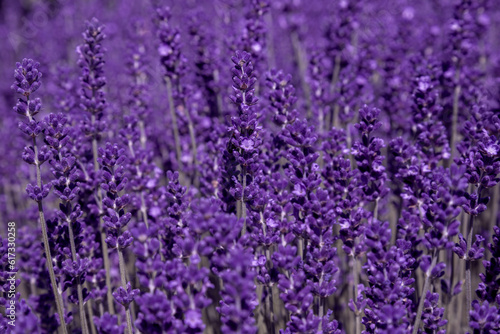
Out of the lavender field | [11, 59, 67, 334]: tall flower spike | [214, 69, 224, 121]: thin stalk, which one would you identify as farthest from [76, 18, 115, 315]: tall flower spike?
[214, 69, 224, 121]: thin stalk

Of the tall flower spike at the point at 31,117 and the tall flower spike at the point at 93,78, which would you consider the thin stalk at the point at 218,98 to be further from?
the tall flower spike at the point at 31,117

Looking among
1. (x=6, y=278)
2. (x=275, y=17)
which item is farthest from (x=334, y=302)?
(x=275, y=17)

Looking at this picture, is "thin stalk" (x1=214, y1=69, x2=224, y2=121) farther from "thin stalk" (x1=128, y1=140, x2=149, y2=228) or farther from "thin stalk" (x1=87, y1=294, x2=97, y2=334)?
"thin stalk" (x1=87, y1=294, x2=97, y2=334)

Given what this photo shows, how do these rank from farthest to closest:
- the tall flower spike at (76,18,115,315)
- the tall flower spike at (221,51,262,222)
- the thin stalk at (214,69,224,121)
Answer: the thin stalk at (214,69,224,121)
the tall flower spike at (76,18,115,315)
the tall flower spike at (221,51,262,222)

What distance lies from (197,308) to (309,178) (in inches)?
27.0

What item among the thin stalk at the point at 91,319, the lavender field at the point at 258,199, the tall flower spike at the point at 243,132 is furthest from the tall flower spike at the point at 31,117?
the tall flower spike at the point at 243,132

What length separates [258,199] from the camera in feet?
6.71

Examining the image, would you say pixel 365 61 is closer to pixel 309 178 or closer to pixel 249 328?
pixel 309 178

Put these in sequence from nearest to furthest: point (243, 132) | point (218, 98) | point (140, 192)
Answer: point (243, 132) < point (140, 192) < point (218, 98)

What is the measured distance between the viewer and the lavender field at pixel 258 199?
5.73 feet

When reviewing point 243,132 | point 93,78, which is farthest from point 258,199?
point 93,78

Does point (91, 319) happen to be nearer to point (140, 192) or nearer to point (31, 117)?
point (140, 192)

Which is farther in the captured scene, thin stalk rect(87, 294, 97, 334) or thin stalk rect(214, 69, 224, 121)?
thin stalk rect(214, 69, 224, 121)

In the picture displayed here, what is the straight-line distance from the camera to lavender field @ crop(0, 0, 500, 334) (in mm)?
1745
